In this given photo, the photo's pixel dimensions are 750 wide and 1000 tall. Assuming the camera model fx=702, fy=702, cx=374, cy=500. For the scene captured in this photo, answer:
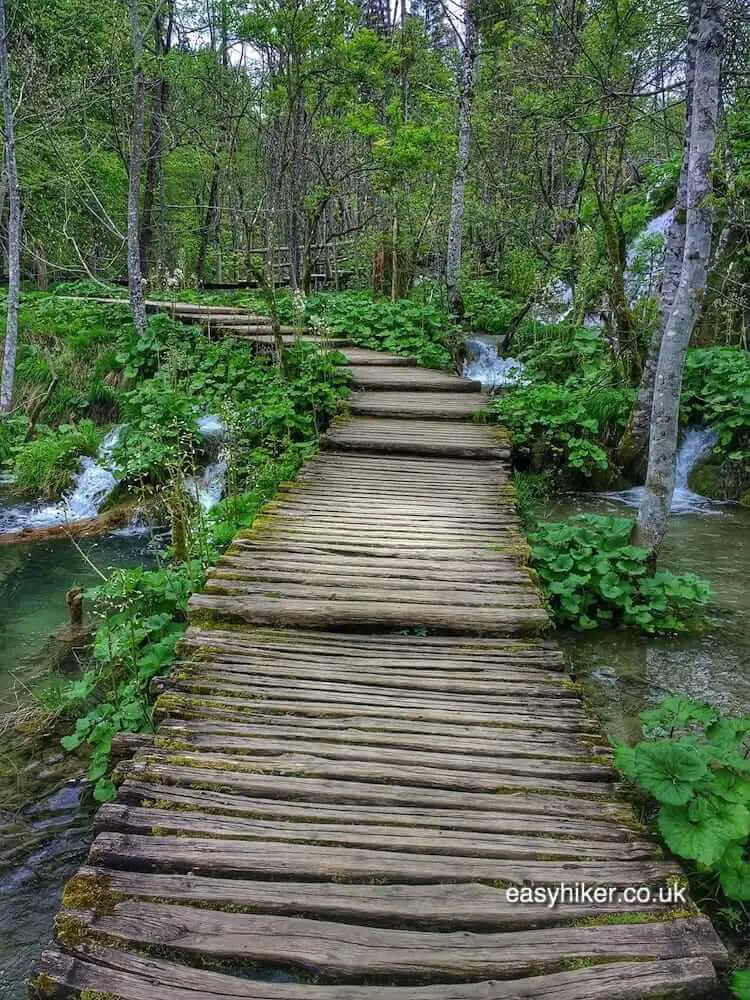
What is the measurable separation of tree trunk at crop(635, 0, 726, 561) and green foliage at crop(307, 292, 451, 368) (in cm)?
672

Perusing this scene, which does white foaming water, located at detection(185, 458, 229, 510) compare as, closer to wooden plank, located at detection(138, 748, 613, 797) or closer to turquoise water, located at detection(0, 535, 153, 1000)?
turquoise water, located at detection(0, 535, 153, 1000)

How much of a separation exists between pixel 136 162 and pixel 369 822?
12.1 meters

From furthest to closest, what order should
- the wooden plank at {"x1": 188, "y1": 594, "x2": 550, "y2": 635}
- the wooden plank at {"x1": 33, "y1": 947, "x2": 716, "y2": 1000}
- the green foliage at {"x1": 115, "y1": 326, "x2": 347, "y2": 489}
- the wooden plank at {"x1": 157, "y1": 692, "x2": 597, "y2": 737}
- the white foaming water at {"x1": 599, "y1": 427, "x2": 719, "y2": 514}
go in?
the white foaming water at {"x1": 599, "y1": 427, "x2": 719, "y2": 514} < the green foliage at {"x1": 115, "y1": 326, "x2": 347, "y2": 489} < the wooden plank at {"x1": 188, "y1": 594, "x2": 550, "y2": 635} < the wooden plank at {"x1": 157, "y1": 692, "x2": 597, "y2": 737} < the wooden plank at {"x1": 33, "y1": 947, "x2": 716, "y2": 1000}

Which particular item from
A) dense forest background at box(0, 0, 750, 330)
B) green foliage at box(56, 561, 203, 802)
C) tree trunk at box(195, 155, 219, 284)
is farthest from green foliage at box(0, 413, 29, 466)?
tree trunk at box(195, 155, 219, 284)

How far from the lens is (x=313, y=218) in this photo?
52.7 ft

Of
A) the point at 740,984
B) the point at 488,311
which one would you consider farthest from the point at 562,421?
the point at 740,984

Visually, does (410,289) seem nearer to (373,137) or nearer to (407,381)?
(373,137)

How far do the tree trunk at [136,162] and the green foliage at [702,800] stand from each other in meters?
12.0

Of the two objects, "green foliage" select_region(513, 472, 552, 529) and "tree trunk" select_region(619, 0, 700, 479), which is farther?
"green foliage" select_region(513, 472, 552, 529)

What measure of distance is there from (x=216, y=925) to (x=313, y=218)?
15881 mm

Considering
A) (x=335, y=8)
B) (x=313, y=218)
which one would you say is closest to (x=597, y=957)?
(x=313, y=218)

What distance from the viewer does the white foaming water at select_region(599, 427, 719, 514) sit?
9.66 metres

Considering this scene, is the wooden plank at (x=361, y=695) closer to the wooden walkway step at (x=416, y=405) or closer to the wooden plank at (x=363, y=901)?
the wooden plank at (x=363, y=901)

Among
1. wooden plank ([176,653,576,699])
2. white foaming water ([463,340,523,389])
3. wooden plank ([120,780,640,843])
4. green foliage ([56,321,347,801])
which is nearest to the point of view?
wooden plank ([120,780,640,843])
